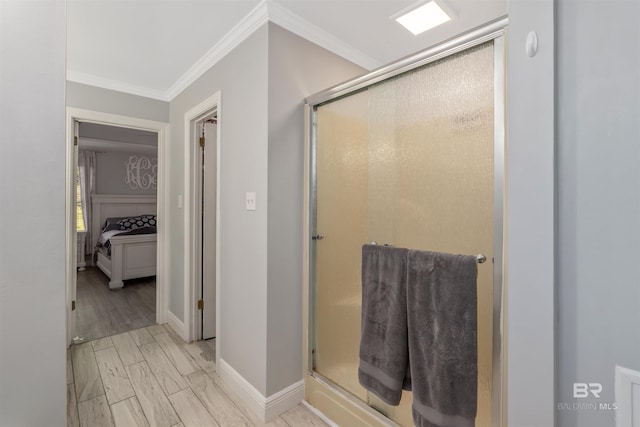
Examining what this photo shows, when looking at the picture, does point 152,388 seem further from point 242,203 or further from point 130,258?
point 130,258

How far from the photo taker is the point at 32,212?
92 cm

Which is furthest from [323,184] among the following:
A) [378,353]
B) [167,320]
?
[167,320]

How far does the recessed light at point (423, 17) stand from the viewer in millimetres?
1714

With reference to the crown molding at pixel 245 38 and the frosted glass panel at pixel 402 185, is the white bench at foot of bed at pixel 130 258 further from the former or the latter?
the frosted glass panel at pixel 402 185

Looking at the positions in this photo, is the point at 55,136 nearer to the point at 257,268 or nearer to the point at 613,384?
the point at 257,268

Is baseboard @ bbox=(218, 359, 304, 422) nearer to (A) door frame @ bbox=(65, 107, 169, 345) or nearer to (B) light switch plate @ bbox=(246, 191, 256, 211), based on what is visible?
(B) light switch plate @ bbox=(246, 191, 256, 211)

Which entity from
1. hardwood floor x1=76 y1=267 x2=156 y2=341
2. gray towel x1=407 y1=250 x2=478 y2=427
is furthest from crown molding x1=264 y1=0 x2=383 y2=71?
hardwood floor x1=76 y1=267 x2=156 y2=341

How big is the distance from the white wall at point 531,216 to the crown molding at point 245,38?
132cm

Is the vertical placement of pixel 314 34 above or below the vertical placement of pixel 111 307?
above

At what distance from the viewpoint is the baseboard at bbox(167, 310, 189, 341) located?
280cm

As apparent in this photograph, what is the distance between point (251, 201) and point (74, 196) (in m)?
1.82

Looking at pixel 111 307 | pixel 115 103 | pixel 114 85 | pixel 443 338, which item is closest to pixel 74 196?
pixel 115 103

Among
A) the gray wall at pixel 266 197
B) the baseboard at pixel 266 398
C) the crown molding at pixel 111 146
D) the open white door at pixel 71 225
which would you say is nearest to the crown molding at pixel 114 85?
the open white door at pixel 71 225

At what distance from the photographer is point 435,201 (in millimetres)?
1304
